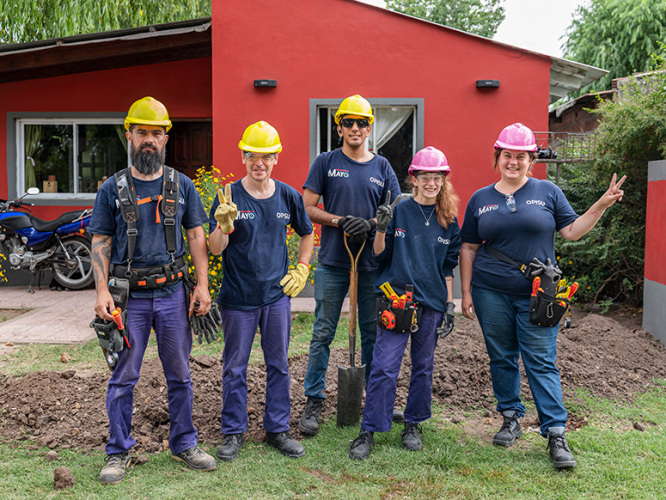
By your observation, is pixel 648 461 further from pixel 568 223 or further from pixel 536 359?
pixel 568 223

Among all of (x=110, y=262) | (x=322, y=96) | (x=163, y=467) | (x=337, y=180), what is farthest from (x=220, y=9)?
(x=163, y=467)

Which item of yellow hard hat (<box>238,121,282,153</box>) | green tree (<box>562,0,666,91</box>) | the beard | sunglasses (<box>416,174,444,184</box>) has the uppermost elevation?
green tree (<box>562,0,666,91</box>)

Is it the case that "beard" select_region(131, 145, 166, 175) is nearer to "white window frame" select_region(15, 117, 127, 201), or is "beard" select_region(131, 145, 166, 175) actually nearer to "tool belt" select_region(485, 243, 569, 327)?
"tool belt" select_region(485, 243, 569, 327)

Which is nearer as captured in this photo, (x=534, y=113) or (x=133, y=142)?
(x=133, y=142)

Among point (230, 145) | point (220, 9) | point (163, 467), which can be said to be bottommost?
point (163, 467)

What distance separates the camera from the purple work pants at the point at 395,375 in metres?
3.57

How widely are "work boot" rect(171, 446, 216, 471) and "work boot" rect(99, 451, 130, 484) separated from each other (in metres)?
0.29

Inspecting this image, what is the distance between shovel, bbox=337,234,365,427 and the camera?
153 inches

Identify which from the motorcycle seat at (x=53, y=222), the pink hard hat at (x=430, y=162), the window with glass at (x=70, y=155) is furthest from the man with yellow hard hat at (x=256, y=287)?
the window with glass at (x=70, y=155)

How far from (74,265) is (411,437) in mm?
7052

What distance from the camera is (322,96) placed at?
862 cm

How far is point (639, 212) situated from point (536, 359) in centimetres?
525

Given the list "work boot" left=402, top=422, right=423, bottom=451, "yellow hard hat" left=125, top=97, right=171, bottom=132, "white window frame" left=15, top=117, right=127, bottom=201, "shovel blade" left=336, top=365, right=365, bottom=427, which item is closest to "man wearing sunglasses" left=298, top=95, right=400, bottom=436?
"shovel blade" left=336, top=365, right=365, bottom=427

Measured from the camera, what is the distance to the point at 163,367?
3303mm
